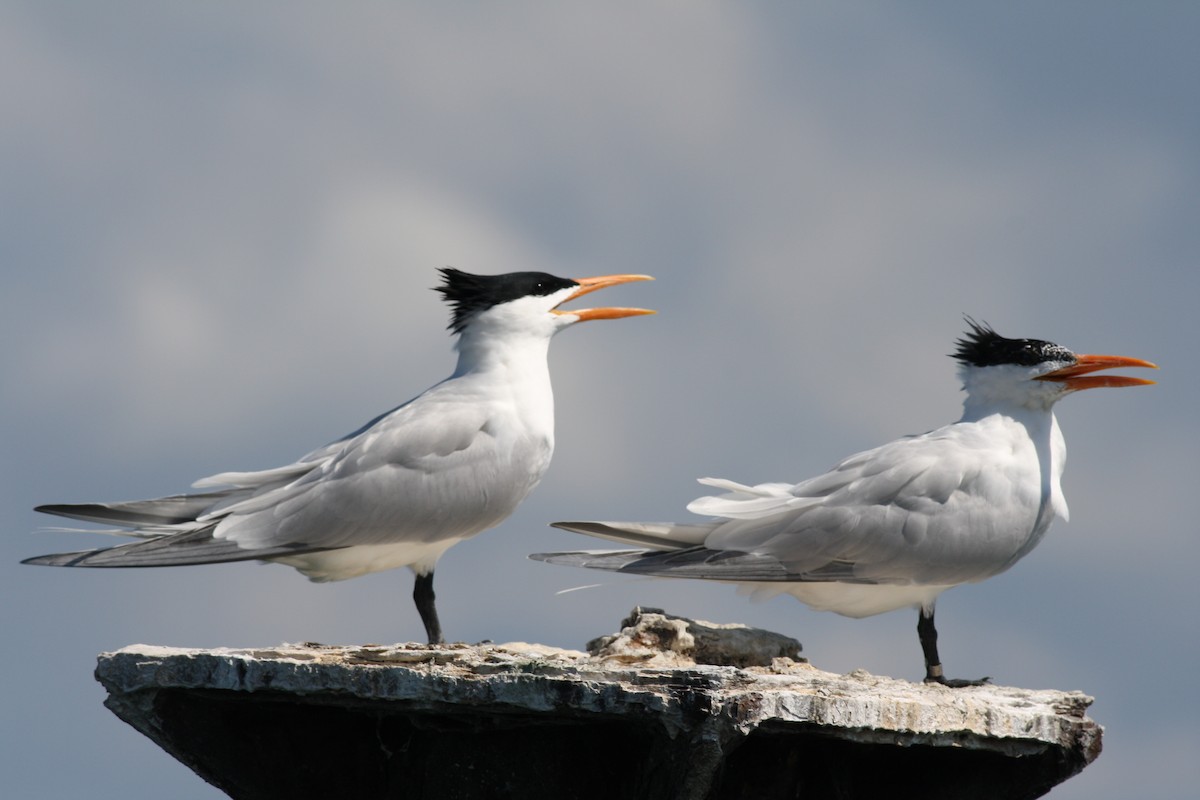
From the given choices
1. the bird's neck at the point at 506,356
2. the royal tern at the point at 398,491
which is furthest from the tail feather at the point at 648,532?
the bird's neck at the point at 506,356

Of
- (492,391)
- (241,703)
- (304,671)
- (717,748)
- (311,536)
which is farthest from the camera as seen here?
(492,391)

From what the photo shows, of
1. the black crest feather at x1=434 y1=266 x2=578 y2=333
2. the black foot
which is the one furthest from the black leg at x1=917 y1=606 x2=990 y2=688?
the black crest feather at x1=434 y1=266 x2=578 y2=333

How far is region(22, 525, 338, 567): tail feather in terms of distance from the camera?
8.02 m

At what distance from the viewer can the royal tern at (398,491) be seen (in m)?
8.55

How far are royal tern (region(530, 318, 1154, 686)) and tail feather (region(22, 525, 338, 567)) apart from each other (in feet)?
4.94

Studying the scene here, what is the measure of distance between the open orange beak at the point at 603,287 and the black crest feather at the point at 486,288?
7cm

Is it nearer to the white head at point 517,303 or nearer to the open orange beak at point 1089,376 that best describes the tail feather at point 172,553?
the white head at point 517,303

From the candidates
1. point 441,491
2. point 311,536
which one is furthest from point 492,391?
point 311,536

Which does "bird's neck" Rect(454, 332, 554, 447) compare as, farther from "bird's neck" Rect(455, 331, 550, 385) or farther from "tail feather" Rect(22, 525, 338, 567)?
"tail feather" Rect(22, 525, 338, 567)

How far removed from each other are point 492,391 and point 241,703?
2943 millimetres

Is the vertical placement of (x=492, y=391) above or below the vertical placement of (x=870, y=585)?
above

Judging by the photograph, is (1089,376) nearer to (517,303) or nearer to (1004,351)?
(1004,351)

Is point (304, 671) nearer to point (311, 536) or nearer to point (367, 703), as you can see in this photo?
point (367, 703)

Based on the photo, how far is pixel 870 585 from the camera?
8891 millimetres
